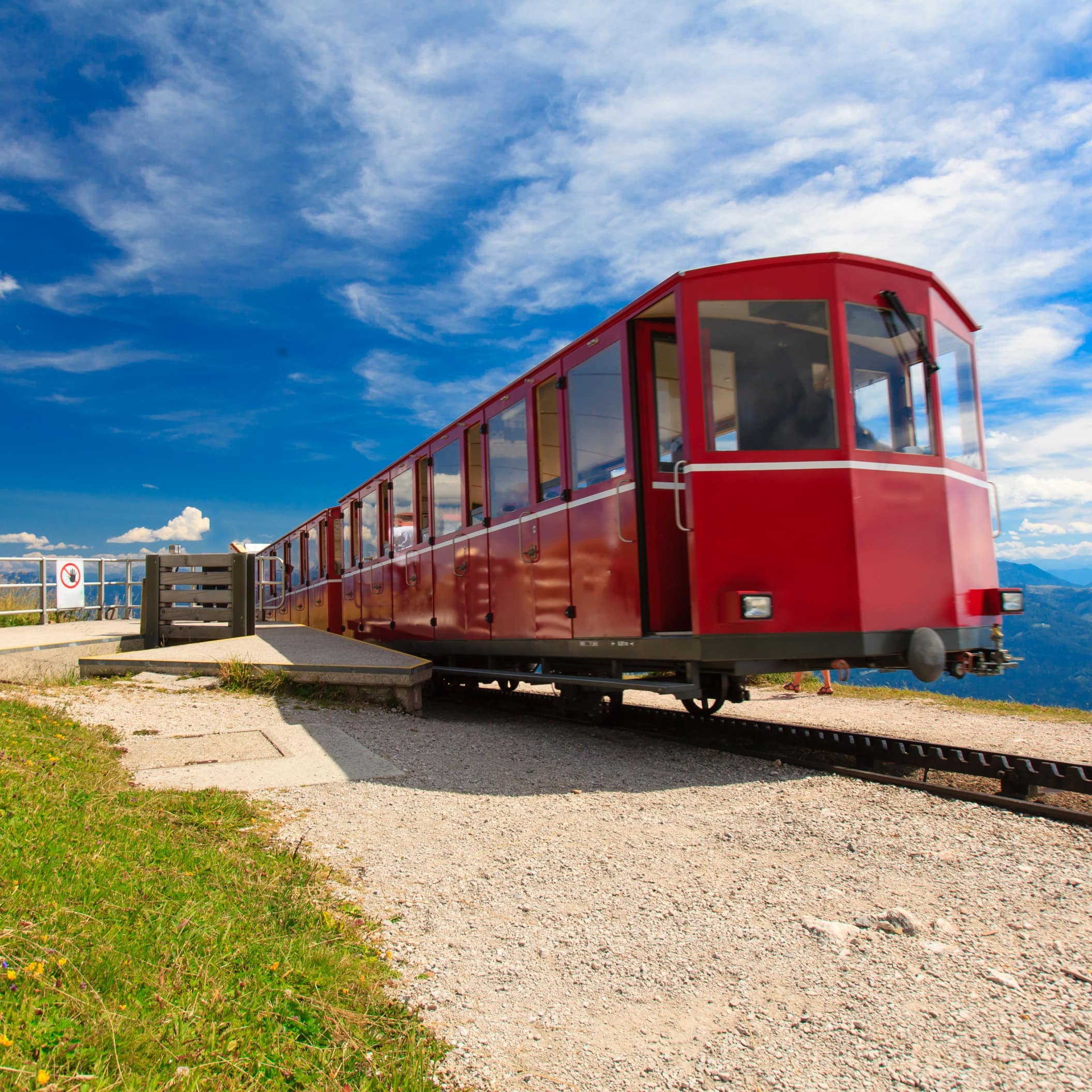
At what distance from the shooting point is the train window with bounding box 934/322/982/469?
5.72m

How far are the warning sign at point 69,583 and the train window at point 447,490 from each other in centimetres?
1230

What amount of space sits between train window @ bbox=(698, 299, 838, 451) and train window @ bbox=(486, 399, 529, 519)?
235 cm

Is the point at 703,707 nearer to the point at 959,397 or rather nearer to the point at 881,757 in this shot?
the point at 881,757

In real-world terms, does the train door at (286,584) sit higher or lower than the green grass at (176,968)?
higher

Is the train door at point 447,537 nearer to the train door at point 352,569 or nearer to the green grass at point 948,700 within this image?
the train door at point 352,569

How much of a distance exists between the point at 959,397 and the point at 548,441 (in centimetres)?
331

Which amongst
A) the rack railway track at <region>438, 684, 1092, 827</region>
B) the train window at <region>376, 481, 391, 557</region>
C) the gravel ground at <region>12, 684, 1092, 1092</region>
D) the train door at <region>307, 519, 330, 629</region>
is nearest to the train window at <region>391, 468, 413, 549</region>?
the train window at <region>376, 481, 391, 557</region>

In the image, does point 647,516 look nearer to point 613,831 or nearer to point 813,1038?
point 613,831

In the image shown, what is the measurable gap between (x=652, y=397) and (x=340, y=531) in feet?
31.9

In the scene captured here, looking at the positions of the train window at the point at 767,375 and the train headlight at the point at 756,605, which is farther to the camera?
the train window at the point at 767,375

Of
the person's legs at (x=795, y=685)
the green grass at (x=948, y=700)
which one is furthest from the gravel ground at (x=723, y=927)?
the person's legs at (x=795, y=685)

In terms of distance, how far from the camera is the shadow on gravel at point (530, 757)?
519cm

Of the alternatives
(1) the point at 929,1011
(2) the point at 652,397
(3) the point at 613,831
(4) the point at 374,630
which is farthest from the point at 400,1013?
(4) the point at 374,630

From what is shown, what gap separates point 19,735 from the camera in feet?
16.2
